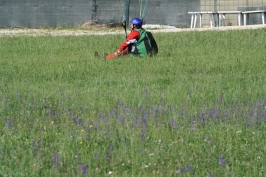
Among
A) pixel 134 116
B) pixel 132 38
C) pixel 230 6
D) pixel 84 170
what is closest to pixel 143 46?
pixel 132 38

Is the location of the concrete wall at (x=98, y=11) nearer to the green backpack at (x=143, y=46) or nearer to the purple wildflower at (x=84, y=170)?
the green backpack at (x=143, y=46)

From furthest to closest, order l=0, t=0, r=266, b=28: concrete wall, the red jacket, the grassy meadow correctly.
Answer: l=0, t=0, r=266, b=28: concrete wall < the red jacket < the grassy meadow

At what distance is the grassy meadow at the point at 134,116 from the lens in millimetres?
5656

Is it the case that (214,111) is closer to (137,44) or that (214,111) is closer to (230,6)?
(137,44)

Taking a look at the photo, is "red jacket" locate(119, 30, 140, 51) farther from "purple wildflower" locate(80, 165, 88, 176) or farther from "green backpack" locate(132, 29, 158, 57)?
"purple wildflower" locate(80, 165, 88, 176)

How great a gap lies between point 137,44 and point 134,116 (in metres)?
6.07

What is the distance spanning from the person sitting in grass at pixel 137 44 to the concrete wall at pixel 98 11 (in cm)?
1053

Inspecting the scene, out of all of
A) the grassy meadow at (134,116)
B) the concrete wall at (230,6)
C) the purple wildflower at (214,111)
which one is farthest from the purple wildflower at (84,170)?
the concrete wall at (230,6)

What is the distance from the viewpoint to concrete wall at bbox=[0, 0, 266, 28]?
2420cm

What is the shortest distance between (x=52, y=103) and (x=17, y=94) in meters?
0.78

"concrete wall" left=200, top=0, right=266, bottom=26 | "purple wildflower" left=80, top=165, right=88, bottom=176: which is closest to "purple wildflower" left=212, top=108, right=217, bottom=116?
"purple wildflower" left=80, top=165, right=88, bottom=176

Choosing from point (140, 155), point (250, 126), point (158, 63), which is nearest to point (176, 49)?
point (158, 63)

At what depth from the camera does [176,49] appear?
14.9 m

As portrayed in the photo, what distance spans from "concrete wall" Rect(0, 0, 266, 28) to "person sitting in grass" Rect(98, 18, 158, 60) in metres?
10.5
